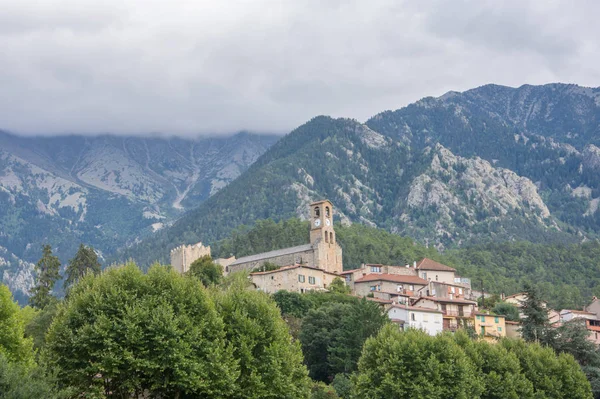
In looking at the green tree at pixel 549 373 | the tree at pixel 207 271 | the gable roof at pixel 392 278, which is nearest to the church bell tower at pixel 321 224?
the gable roof at pixel 392 278

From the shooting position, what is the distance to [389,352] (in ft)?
223

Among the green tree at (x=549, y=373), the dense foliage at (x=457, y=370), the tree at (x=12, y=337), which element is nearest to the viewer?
the tree at (x=12, y=337)

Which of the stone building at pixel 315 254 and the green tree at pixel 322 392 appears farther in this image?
the stone building at pixel 315 254

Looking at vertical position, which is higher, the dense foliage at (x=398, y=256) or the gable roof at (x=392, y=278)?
the dense foliage at (x=398, y=256)

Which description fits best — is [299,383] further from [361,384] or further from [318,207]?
[318,207]

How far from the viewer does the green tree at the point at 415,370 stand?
65250 mm

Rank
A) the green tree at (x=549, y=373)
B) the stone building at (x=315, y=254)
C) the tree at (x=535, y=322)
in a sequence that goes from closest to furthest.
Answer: the green tree at (x=549, y=373) < the tree at (x=535, y=322) < the stone building at (x=315, y=254)

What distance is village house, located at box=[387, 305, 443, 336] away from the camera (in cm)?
9788

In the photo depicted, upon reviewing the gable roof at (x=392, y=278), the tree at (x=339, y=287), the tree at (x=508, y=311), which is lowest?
the tree at (x=508, y=311)

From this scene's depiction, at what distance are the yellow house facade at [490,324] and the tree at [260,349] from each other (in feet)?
157

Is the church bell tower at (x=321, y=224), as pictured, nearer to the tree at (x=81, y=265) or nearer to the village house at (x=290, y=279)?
the village house at (x=290, y=279)

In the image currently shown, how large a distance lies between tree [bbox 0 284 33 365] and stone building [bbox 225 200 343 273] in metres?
72.1

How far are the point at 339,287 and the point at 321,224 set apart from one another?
53.9 ft

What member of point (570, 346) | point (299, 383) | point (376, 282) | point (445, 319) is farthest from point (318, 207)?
point (299, 383)
